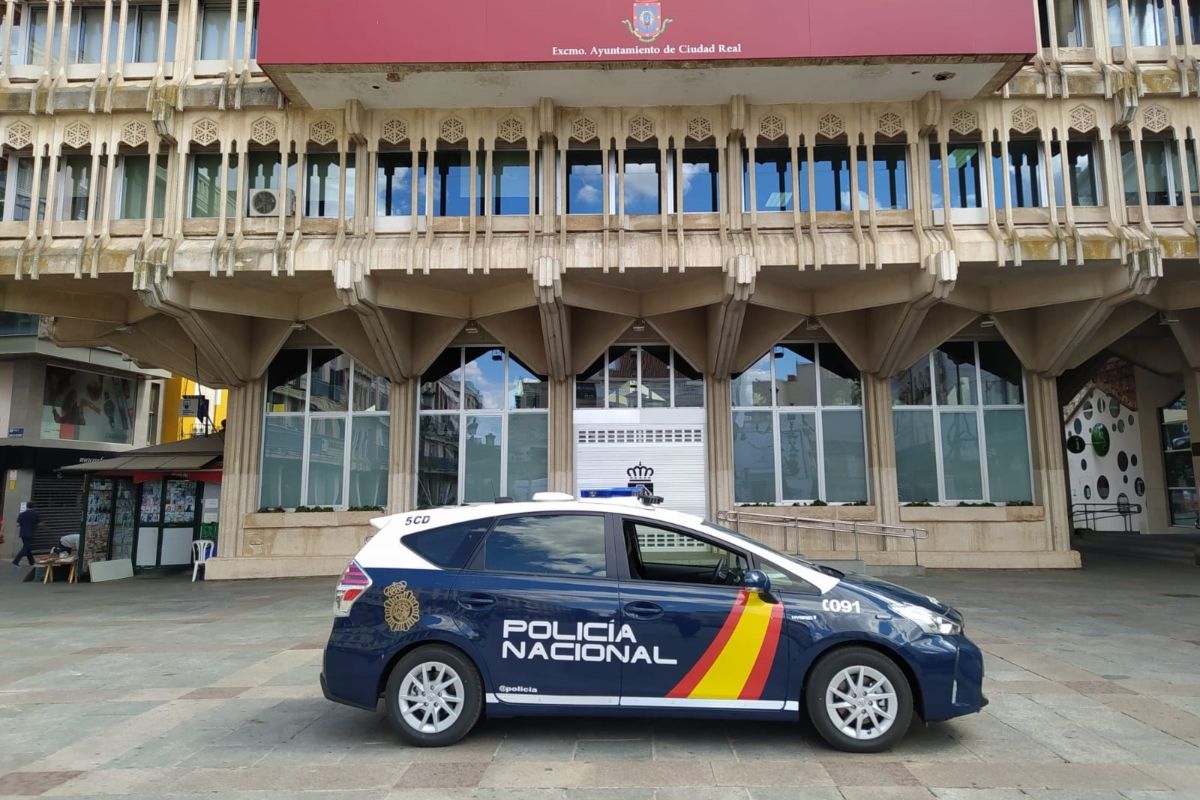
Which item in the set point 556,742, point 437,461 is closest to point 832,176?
point 437,461

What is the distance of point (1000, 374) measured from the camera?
55.6 feet

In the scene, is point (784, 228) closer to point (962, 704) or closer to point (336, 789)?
point (962, 704)

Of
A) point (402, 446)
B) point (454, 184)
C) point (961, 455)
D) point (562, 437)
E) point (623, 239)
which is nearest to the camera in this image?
point (623, 239)

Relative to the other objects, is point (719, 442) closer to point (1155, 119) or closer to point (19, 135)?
point (1155, 119)

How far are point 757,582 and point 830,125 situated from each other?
38.3 feet

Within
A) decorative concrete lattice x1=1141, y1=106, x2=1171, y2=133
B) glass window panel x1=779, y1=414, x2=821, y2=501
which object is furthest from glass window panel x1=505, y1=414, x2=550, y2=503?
decorative concrete lattice x1=1141, y1=106, x2=1171, y2=133

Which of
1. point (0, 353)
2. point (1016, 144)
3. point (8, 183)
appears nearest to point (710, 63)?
point (1016, 144)

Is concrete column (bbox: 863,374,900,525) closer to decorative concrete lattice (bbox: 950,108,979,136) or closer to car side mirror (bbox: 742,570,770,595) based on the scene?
decorative concrete lattice (bbox: 950,108,979,136)

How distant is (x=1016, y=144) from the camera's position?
14906 mm

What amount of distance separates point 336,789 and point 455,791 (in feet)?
2.26

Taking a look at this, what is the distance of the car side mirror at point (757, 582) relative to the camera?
4965mm

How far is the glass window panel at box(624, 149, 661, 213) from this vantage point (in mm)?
14500

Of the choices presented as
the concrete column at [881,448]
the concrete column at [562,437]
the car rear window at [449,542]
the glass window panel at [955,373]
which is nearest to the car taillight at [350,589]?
the car rear window at [449,542]

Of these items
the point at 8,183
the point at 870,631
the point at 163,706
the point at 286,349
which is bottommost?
the point at 163,706
